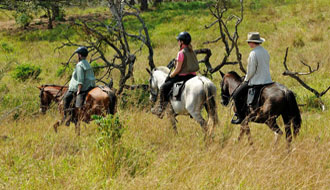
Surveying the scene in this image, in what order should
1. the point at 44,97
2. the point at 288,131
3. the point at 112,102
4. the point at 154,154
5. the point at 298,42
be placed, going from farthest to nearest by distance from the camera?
the point at 298,42
the point at 44,97
the point at 112,102
the point at 288,131
the point at 154,154

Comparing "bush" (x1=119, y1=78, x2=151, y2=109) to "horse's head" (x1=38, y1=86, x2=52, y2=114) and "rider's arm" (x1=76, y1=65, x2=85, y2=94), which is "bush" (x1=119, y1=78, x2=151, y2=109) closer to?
"horse's head" (x1=38, y1=86, x2=52, y2=114)

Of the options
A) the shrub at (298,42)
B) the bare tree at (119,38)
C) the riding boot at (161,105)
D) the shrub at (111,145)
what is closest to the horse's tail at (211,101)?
the riding boot at (161,105)

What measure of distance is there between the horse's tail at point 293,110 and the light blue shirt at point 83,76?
3.85m

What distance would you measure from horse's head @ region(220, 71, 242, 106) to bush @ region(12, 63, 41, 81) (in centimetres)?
869

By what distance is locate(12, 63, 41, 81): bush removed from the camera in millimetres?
13547

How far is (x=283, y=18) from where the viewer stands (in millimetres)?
21750

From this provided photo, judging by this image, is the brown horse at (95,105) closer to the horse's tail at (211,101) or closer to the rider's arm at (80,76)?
the rider's arm at (80,76)

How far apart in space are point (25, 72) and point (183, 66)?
8.74 m

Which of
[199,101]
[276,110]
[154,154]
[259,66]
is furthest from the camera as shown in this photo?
[199,101]

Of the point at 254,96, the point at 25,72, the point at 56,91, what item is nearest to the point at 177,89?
the point at 254,96

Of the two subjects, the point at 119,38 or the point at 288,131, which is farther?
the point at 119,38

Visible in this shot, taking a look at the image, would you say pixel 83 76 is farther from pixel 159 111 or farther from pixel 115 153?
pixel 115 153

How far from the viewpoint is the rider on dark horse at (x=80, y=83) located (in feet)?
23.6

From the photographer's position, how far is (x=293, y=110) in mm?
5902
